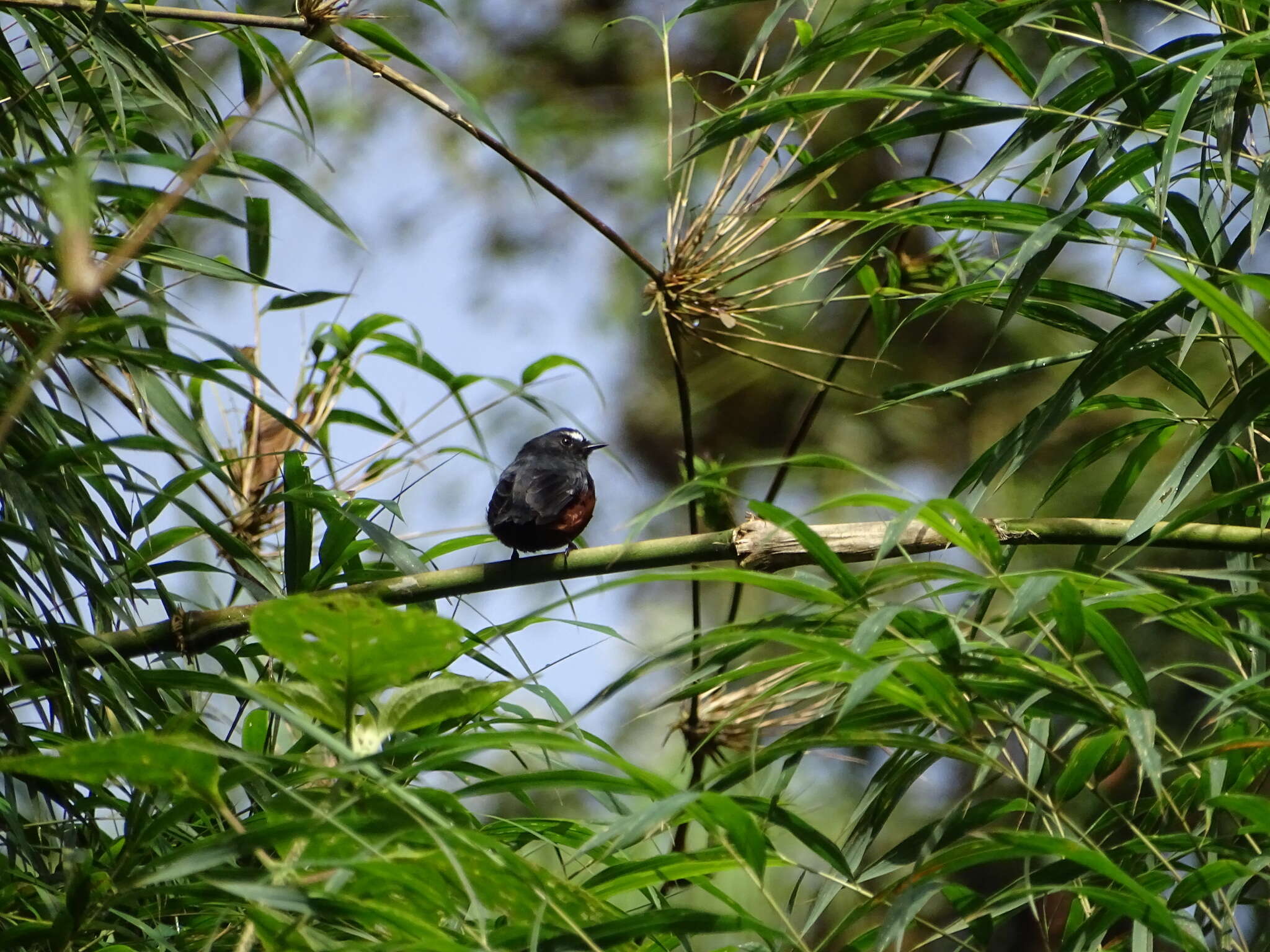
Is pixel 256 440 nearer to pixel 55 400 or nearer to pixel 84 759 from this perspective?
pixel 55 400

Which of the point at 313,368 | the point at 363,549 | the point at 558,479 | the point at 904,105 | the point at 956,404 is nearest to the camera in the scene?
the point at 363,549

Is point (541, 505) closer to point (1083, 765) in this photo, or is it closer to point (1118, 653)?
point (1083, 765)

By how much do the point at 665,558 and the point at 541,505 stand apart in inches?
50.4

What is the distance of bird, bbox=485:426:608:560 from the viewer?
10.0ft

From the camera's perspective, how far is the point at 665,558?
5.98ft

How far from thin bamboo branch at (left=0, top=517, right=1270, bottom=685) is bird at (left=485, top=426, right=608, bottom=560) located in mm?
1073

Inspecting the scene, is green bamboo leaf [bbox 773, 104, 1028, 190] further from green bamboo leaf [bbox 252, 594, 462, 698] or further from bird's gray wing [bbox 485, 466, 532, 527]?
bird's gray wing [bbox 485, 466, 532, 527]

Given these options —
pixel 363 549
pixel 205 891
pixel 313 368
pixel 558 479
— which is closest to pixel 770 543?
pixel 363 549

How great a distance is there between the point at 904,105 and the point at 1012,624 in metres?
1.23

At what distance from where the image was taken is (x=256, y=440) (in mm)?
2744

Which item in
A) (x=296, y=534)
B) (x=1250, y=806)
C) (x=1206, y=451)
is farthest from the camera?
(x=296, y=534)

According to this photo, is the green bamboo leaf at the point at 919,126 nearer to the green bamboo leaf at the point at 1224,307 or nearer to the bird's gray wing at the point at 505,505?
the green bamboo leaf at the point at 1224,307

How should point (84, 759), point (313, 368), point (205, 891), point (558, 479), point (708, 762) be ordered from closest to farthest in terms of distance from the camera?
point (84, 759) → point (205, 891) → point (313, 368) → point (558, 479) → point (708, 762)

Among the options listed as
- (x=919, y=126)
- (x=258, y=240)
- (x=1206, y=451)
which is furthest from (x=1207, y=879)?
(x=258, y=240)
